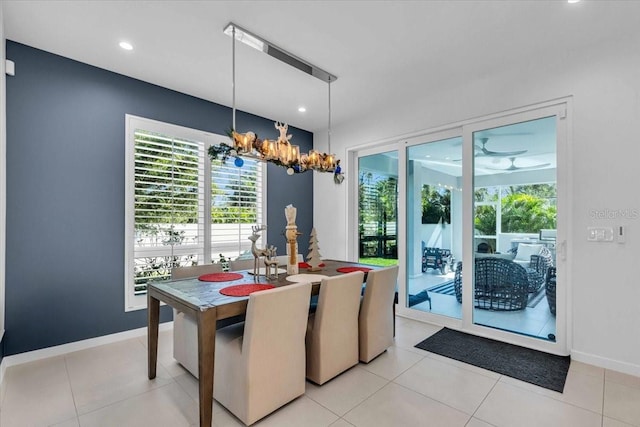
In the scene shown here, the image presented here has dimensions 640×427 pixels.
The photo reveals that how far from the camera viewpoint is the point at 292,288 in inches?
79.4

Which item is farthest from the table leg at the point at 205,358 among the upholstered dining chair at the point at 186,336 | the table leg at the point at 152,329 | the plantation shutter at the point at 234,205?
the plantation shutter at the point at 234,205

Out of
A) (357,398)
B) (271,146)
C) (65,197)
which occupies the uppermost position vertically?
(271,146)

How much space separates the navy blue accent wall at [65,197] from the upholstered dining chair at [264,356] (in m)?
1.83

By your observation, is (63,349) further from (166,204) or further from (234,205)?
(234,205)

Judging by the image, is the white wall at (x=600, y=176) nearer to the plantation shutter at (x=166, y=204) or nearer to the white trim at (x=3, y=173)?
the plantation shutter at (x=166, y=204)

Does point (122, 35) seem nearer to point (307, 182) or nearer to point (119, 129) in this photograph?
point (119, 129)

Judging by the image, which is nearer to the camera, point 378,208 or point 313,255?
point 313,255

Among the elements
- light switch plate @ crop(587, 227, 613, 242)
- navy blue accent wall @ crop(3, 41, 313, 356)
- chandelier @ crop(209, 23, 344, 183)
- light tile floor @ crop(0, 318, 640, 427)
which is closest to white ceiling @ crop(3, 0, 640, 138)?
chandelier @ crop(209, 23, 344, 183)

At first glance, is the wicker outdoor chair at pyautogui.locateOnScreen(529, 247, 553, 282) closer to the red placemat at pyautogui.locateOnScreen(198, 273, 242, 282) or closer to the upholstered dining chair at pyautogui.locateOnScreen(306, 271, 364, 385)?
the upholstered dining chair at pyautogui.locateOnScreen(306, 271, 364, 385)

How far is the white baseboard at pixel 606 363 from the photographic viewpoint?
8.24ft

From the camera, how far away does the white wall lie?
2.55 meters

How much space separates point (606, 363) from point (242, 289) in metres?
3.14

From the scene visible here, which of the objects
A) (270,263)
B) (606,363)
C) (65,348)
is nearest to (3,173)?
(65,348)

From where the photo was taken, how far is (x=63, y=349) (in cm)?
294
